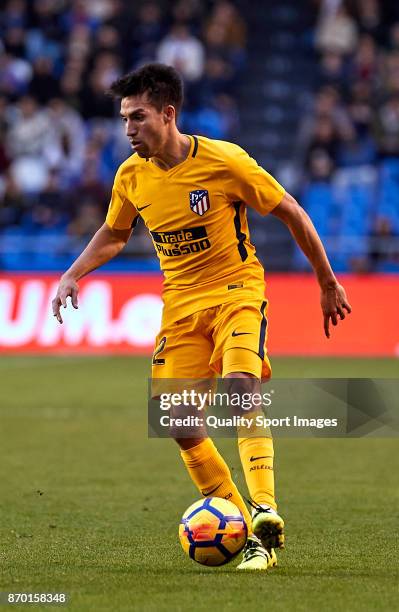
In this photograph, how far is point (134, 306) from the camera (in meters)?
18.3

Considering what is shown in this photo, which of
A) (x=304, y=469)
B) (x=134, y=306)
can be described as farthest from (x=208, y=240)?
(x=134, y=306)

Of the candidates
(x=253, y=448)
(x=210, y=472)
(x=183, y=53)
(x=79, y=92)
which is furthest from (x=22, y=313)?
(x=253, y=448)

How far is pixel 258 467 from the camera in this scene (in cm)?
595

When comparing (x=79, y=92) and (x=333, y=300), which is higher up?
(x=79, y=92)

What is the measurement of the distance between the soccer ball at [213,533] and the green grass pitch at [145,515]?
0.09 meters

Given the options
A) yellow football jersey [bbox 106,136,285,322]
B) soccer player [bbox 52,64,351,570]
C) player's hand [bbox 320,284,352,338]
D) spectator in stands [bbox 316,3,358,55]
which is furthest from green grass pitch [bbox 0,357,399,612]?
spectator in stands [bbox 316,3,358,55]

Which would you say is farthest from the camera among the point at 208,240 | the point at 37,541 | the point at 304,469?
the point at 304,469

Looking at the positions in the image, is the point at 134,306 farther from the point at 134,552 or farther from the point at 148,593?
the point at 148,593

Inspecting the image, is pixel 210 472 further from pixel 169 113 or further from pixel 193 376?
pixel 169 113

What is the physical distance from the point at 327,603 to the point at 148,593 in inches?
28.8

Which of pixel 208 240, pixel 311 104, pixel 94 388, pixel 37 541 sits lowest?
pixel 37 541

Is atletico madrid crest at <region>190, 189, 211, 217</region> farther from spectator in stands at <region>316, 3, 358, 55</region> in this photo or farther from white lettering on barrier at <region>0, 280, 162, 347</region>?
spectator in stands at <region>316, 3, 358, 55</region>

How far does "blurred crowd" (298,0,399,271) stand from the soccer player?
13141 mm

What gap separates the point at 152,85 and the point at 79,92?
54.1 ft
